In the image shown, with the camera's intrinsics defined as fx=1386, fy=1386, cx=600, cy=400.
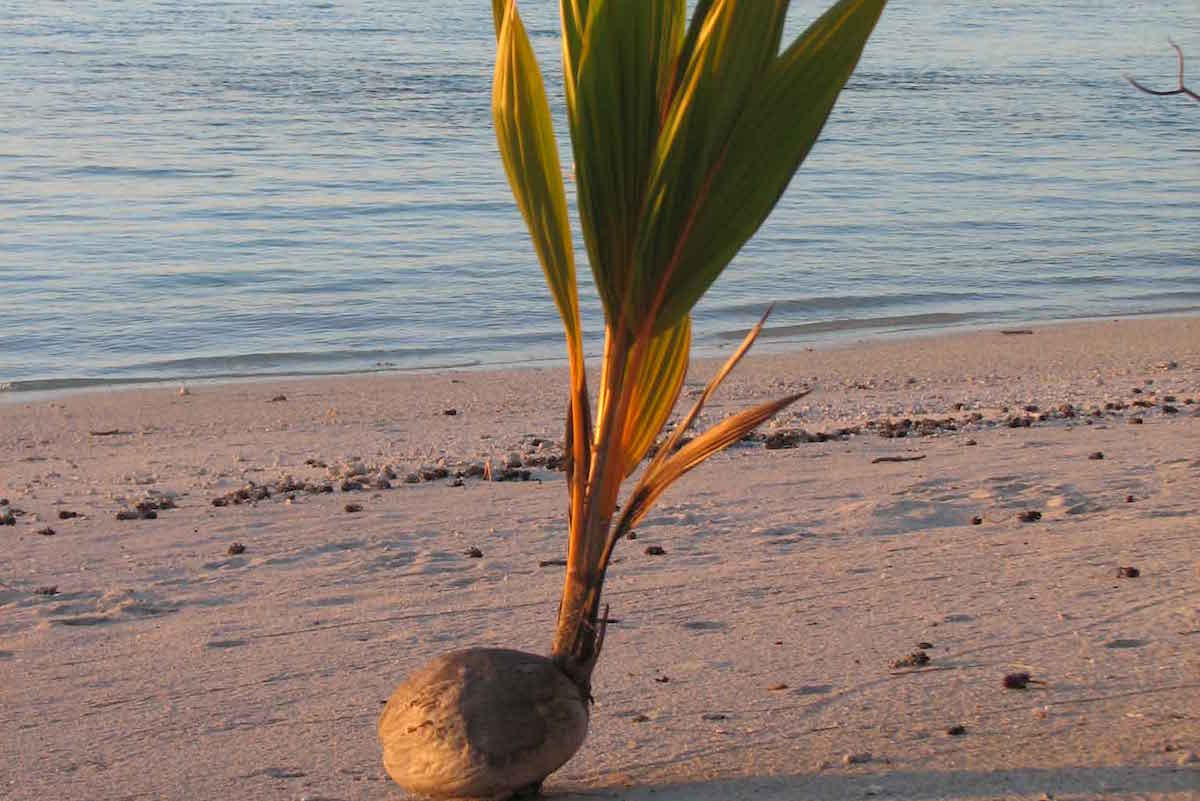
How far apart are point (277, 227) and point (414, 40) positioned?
910 inches

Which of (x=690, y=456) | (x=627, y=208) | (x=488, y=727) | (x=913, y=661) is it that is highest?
(x=627, y=208)

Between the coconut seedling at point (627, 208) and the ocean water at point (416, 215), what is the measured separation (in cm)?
768

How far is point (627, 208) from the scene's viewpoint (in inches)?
84.4

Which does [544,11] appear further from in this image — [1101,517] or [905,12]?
[1101,517]

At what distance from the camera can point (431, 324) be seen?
11375 millimetres

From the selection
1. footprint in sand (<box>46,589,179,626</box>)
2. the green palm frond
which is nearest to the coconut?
the green palm frond

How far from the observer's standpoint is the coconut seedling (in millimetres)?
2068

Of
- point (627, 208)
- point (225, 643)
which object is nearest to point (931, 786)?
point (627, 208)

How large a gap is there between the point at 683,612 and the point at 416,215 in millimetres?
12879

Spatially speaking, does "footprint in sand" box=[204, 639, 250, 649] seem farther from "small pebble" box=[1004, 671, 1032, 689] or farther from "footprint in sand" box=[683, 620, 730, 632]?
"small pebble" box=[1004, 671, 1032, 689]

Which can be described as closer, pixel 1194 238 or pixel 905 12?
pixel 1194 238

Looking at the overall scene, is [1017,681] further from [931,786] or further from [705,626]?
[705,626]

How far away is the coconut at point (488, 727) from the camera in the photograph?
241 centimetres

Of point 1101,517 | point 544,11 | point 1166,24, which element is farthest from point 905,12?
point 1101,517
